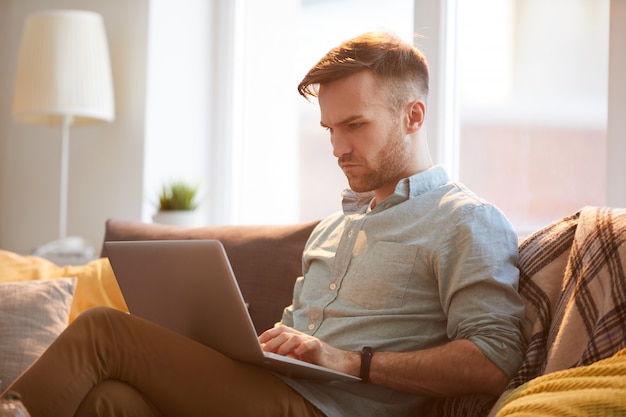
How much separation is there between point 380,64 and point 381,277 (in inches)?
18.9

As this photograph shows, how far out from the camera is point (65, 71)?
11.7 ft

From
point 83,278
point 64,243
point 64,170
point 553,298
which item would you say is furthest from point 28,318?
point 553,298

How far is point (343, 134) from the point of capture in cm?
190

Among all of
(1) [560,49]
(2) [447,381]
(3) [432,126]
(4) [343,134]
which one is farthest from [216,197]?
(2) [447,381]

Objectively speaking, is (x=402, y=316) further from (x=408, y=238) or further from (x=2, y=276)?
(x=2, y=276)

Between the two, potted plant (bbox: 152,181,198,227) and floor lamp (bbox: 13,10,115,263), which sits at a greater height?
floor lamp (bbox: 13,10,115,263)

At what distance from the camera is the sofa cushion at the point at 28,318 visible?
93.9 inches

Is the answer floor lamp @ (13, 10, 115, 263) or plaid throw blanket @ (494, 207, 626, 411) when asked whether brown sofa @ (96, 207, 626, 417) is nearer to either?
plaid throw blanket @ (494, 207, 626, 411)

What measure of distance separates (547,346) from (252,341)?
535mm

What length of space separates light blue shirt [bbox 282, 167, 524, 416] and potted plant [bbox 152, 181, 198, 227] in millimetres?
1511

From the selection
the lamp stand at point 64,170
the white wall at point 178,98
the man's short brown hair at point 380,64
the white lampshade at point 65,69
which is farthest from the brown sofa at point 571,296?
the lamp stand at point 64,170

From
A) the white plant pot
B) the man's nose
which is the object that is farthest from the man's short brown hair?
the white plant pot

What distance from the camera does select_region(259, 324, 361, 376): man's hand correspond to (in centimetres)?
158

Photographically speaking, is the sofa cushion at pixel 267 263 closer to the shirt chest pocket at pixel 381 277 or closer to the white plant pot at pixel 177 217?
the shirt chest pocket at pixel 381 277
